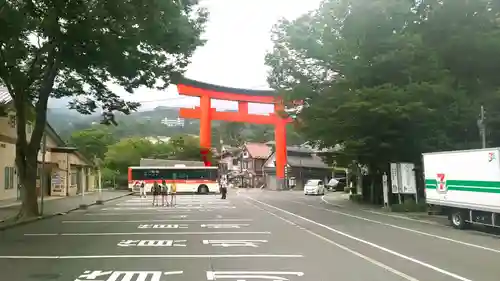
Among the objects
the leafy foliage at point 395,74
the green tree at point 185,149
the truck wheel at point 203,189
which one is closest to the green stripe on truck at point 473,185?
the leafy foliage at point 395,74

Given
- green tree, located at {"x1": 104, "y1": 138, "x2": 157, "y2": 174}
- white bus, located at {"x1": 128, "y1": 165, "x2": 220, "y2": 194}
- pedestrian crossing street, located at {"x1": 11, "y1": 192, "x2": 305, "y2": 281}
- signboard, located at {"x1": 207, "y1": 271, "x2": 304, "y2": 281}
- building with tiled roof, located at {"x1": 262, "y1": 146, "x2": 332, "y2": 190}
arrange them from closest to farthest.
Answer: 1. signboard, located at {"x1": 207, "y1": 271, "x2": 304, "y2": 281}
2. pedestrian crossing street, located at {"x1": 11, "y1": 192, "x2": 305, "y2": 281}
3. white bus, located at {"x1": 128, "y1": 165, "x2": 220, "y2": 194}
4. green tree, located at {"x1": 104, "y1": 138, "x2": 157, "y2": 174}
5. building with tiled roof, located at {"x1": 262, "y1": 146, "x2": 332, "y2": 190}

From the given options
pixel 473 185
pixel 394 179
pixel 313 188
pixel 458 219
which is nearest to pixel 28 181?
pixel 458 219

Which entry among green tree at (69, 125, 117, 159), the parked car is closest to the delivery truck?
the parked car

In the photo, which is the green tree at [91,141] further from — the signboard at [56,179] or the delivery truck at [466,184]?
the delivery truck at [466,184]

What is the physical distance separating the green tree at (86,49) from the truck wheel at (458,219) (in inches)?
472

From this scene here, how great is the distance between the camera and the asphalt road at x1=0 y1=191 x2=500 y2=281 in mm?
10016

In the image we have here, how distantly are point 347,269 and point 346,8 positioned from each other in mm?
23401

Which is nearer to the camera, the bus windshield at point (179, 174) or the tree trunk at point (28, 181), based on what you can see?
the tree trunk at point (28, 181)

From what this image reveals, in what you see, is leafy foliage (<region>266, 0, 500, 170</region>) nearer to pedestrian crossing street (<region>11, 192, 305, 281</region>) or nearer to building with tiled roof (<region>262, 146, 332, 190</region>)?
pedestrian crossing street (<region>11, 192, 305, 281</region>)

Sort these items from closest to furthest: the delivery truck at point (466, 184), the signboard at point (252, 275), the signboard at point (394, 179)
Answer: the signboard at point (252, 275) → the delivery truck at point (466, 184) → the signboard at point (394, 179)

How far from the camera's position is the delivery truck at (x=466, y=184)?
59.4ft

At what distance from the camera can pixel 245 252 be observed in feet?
42.5

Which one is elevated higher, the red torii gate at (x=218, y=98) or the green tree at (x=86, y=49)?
the red torii gate at (x=218, y=98)

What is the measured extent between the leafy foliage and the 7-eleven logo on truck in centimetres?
656
